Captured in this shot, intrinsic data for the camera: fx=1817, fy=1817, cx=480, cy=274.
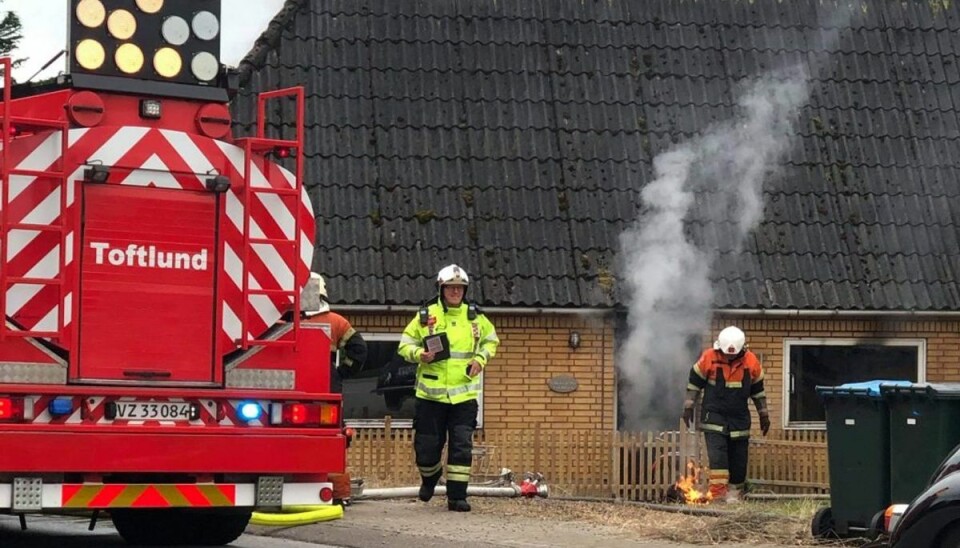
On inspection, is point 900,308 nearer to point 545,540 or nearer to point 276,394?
point 545,540

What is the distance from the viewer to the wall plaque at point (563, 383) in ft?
62.2

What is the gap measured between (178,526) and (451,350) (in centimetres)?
296

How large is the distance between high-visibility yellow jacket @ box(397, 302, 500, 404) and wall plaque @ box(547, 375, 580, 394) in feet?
17.4

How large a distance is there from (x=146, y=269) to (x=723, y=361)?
7.52 m

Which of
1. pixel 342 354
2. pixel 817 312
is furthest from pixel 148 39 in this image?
pixel 817 312

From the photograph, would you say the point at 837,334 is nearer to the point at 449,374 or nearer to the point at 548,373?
the point at 548,373

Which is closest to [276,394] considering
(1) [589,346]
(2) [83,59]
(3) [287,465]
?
(3) [287,465]

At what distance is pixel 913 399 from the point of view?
11.8 m

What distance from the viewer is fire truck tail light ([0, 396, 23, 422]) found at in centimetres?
940

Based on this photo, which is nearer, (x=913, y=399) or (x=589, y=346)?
(x=913, y=399)

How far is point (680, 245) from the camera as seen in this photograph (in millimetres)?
19328

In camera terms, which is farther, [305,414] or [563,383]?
[563,383]

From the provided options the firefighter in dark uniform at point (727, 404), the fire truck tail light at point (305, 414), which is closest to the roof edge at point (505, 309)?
the firefighter in dark uniform at point (727, 404)

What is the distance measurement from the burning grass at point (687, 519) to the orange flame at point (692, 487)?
2.52 ft
